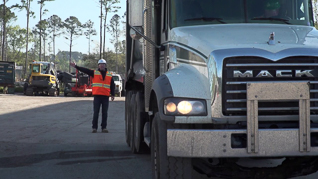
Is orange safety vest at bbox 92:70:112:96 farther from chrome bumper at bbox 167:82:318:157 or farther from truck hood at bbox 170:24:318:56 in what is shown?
chrome bumper at bbox 167:82:318:157

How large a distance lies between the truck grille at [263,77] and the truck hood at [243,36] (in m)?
0.21

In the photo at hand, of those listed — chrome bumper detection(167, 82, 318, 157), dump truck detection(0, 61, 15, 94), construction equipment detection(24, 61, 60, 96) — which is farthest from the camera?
dump truck detection(0, 61, 15, 94)

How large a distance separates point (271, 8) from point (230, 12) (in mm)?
554

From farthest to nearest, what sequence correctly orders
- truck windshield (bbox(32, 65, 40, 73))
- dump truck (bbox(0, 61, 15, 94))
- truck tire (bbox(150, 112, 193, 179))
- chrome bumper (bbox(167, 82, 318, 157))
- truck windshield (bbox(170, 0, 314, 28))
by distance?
dump truck (bbox(0, 61, 15, 94)) < truck windshield (bbox(32, 65, 40, 73)) < truck windshield (bbox(170, 0, 314, 28)) < truck tire (bbox(150, 112, 193, 179)) < chrome bumper (bbox(167, 82, 318, 157))

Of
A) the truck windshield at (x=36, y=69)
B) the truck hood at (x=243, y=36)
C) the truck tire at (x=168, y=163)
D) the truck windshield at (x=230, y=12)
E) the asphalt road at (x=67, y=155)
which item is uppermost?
the truck windshield at (x=36, y=69)

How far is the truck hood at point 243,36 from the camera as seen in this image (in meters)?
5.92

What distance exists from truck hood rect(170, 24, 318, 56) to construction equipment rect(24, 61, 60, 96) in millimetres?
41330

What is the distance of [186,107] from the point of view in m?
5.64

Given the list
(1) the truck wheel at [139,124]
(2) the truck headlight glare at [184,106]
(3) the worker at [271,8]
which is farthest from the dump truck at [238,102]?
(1) the truck wheel at [139,124]

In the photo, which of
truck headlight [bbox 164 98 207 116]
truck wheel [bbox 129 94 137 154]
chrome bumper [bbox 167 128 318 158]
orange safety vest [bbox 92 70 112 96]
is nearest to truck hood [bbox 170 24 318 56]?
truck headlight [bbox 164 98 207 116]

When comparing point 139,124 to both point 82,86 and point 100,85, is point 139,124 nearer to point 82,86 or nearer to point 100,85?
point 100,85

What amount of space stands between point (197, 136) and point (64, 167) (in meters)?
3.52

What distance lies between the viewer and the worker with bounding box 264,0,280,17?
6.92 metres

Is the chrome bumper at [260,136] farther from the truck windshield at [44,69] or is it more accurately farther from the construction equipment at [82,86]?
the truck windshield at [44,69]
